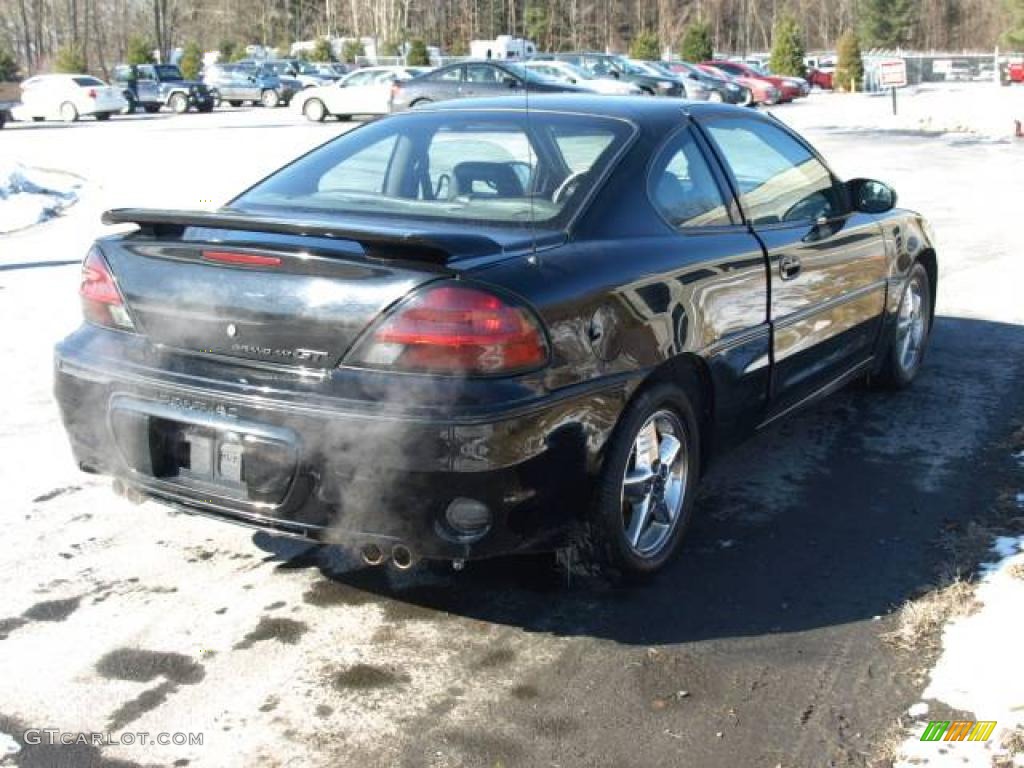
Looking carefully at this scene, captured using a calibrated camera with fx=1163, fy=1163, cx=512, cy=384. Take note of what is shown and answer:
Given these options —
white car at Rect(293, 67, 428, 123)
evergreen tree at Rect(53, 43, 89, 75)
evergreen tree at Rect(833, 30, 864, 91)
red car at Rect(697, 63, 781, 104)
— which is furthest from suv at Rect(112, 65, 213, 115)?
evergreen tree at Rect(833, 30, 864, 91)

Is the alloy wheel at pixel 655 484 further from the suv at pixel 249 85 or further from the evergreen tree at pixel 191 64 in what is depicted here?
the evergreen tree at pixel 191 64

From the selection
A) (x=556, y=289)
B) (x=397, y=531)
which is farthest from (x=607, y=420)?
(x=397, y=531)

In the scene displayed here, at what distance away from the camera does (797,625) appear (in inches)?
145

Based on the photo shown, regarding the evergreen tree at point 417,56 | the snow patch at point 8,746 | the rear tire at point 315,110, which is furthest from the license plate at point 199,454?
the evergreen tree at point 417,56

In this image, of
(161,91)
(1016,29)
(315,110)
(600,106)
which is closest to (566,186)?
(600,106)

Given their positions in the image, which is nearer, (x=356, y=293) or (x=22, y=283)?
(x=356, y=293)

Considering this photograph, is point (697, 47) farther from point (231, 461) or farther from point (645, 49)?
point (231, 461)

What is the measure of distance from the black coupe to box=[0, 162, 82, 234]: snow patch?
983 centimetres

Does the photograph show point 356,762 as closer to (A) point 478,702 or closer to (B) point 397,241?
(A) point 478,702

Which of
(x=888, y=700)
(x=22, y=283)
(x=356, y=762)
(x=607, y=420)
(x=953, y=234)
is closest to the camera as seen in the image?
(x=356, y=762)

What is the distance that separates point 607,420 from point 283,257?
3.59ft

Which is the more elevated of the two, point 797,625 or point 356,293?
point 356,293

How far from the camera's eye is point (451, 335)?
3234 millimetres

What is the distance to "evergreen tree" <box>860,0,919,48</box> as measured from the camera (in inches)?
3317
